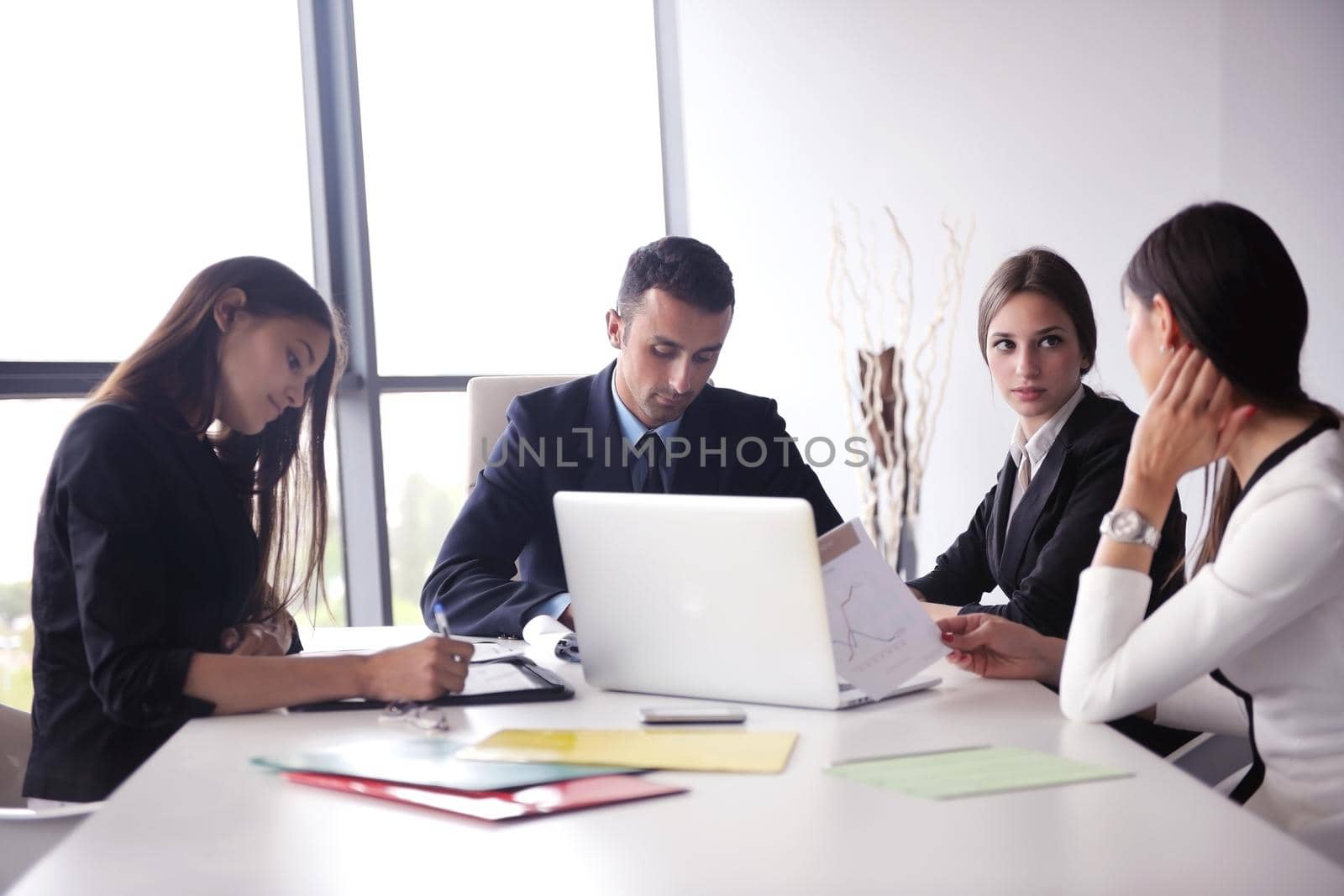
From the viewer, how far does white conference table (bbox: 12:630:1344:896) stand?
86cm

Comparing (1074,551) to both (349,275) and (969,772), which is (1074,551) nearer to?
(969,772)

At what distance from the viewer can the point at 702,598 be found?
1.35 meters

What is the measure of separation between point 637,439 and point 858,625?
0.99 meters

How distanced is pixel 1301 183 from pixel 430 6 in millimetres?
2871

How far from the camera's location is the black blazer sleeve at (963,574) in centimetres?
220

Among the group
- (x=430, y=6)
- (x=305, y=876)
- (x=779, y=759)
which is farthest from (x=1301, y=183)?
(x=305, y=876)

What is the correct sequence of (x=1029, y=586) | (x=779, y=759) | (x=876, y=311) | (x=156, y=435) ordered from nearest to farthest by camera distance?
(x=779, y=759) → (x=156, y=435) → (x=1029, y=586) → (x=876, y=311)

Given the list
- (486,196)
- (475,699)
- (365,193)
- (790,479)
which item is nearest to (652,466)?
(790,479)

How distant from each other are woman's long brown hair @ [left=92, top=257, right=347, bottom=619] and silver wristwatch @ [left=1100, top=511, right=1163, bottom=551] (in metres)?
1.16

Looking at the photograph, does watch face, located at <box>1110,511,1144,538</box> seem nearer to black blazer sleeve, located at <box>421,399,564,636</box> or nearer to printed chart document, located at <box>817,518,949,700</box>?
printed chart document, located at <box>817,518,949,700</box>

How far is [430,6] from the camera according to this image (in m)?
3.97

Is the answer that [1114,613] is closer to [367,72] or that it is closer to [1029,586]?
[1029,586]

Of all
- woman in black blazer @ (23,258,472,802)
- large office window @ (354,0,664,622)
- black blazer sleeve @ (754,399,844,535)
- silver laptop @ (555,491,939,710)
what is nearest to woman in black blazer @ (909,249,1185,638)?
black blazer sleeve @ (754,399,844,535)

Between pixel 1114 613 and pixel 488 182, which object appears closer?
pixel 1114 613
